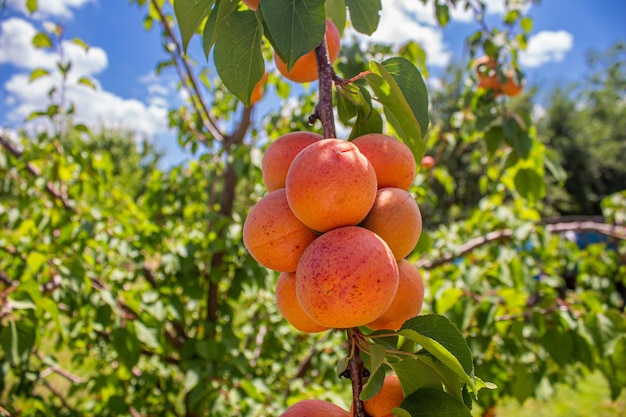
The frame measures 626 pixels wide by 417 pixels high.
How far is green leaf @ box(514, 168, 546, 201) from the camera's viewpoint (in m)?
1.91

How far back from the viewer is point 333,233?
0.56 meters

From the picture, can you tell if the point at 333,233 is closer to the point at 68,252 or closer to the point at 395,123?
the point at 395,123

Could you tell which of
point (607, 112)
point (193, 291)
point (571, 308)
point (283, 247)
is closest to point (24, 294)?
point (193, 291)

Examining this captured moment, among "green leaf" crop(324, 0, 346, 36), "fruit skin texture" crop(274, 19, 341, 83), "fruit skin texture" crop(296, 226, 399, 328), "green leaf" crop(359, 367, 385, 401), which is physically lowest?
"green leaf" crop(359, 367, 385, 401)

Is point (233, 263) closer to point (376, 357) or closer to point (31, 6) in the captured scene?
point (31, 6)

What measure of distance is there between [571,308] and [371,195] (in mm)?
1422

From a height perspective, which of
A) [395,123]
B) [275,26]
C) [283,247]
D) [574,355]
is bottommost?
[574,355]

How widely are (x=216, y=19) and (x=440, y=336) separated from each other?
59cm

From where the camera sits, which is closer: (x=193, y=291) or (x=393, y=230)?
(x=393, y=230)

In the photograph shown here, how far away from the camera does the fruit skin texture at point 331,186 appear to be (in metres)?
0.56

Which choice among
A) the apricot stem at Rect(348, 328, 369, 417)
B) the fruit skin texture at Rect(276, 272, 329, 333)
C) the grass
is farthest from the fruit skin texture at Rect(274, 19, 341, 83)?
the grass

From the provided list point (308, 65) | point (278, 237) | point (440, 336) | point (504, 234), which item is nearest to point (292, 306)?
point (278, 237)

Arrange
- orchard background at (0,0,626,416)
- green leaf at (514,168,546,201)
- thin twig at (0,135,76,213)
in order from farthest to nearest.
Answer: thin twig at (0,135,76,213), green leaf at (514,168,546,201), orchard background at (0,0,626,416)

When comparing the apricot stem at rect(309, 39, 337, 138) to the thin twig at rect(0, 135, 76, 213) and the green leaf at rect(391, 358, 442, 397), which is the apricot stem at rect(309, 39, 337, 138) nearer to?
the green leaf at rect(391, 358, 442, 397)
